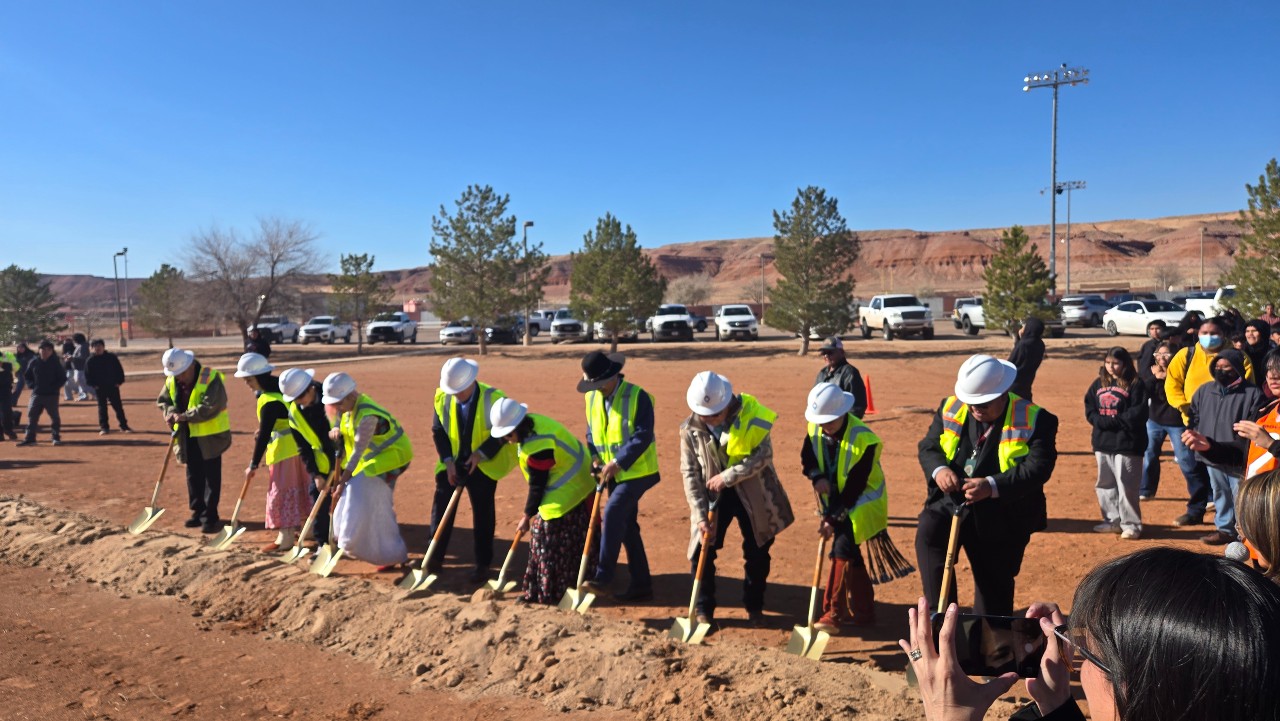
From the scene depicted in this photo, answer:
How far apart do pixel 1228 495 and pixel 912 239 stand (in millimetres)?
137182

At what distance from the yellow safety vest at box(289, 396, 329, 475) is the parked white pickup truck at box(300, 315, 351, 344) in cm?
4095

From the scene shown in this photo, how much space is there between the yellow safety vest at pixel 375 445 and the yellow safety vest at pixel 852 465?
3.58 meters

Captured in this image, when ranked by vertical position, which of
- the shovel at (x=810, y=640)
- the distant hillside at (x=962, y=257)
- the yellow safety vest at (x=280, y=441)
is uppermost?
the distant hillside at (x=962, y=257)

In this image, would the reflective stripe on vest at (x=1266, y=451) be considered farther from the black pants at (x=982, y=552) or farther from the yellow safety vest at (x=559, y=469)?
the yellow safety vest at (x=559, y=469)

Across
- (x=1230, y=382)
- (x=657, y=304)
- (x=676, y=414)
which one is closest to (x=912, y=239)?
(x=657, y=304)

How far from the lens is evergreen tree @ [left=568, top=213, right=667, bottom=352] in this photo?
32500 mm

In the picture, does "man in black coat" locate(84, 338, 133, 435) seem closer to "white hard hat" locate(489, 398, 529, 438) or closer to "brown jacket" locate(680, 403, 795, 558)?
"white hard hat" locate(489, 398, 529, 438)

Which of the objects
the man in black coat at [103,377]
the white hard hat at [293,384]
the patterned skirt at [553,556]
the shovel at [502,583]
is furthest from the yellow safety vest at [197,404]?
the man in black coat at [103,377]

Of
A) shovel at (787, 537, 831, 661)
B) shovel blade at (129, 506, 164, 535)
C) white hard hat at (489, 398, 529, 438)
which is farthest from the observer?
shovel blade at (129, 506, 164, 535)

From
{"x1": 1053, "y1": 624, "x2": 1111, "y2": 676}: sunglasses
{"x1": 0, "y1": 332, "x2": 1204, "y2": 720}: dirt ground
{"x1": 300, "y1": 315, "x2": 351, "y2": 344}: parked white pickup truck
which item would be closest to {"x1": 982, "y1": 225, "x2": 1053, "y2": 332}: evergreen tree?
{"x1": 0, "y1": 332, "x2": 1204, "y2": 720}: dirt ground

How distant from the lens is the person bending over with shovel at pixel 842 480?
5.46 m

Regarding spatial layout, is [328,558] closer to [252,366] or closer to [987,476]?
[252,366]

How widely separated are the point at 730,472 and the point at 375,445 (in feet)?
11.0

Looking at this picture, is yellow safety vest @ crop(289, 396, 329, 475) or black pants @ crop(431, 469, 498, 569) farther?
yellow safety vest @ crop(289, 396, 329, 475)
